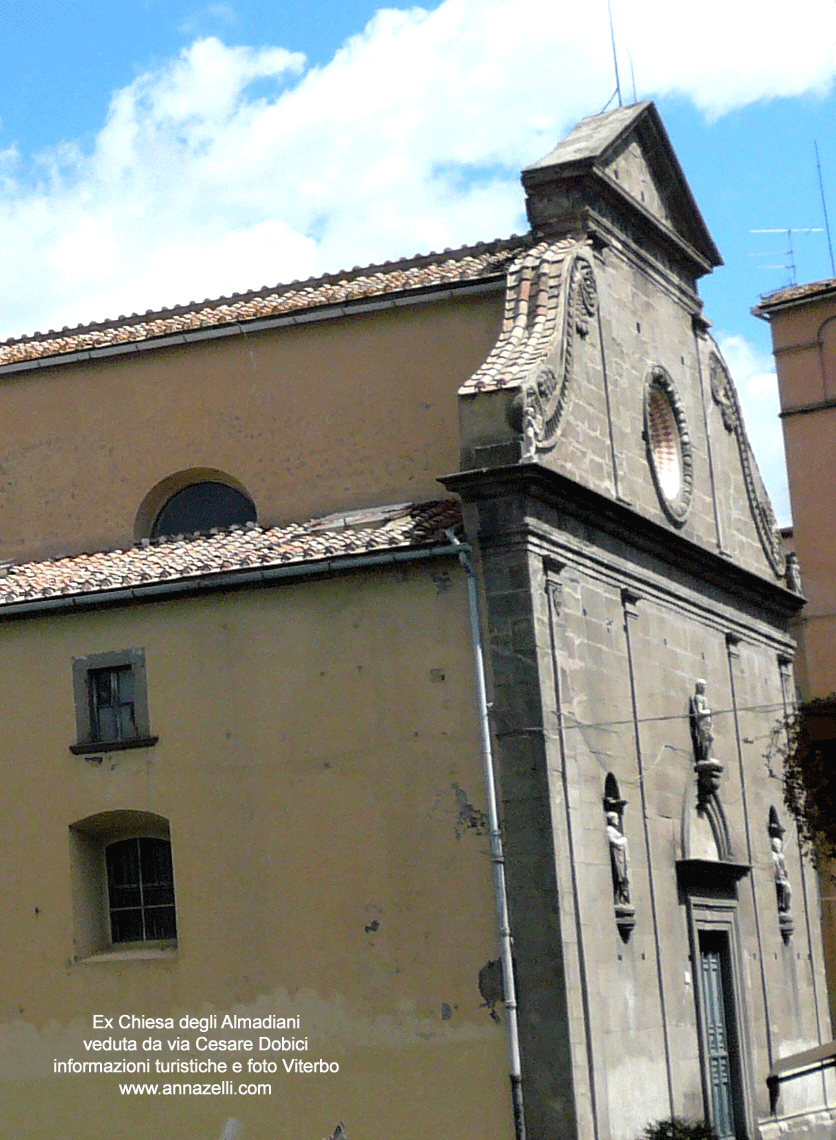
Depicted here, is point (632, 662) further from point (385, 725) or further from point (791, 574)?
point (791, 574)

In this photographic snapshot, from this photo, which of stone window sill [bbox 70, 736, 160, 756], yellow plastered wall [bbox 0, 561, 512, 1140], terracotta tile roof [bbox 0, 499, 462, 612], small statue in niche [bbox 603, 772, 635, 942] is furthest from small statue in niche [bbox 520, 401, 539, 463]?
stone window sill [bbox 70, 736, 160, 756]

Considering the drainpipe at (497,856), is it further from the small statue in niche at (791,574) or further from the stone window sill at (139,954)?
the small statue in niche at (791,574)

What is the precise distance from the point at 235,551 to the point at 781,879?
9.08 m

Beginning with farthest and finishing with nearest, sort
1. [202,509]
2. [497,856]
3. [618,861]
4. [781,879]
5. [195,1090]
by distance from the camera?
[781,879] < [202,509] < [618,861] < [195,1090] < [497,856]

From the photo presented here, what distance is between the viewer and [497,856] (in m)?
20.3

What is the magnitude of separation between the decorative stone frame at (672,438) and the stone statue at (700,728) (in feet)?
7.44

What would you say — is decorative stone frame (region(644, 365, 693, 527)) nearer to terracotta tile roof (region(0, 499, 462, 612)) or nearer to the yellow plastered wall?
terracotta tile roof (region(0, 499, 462, 612))

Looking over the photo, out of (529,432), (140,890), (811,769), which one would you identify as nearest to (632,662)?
(529,432)

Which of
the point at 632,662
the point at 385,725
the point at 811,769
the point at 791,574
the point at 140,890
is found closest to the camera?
the point at 385,725

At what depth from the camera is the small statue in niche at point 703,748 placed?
80.7 feet

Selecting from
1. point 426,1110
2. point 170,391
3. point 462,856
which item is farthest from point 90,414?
point 426,1110

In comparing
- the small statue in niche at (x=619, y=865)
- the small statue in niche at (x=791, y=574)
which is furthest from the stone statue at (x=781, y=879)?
the small statue in niche at (x=619, y=865)

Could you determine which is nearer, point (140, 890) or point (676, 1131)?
point (676, 1131)

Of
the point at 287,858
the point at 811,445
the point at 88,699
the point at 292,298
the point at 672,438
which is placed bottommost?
the point at 287,858
